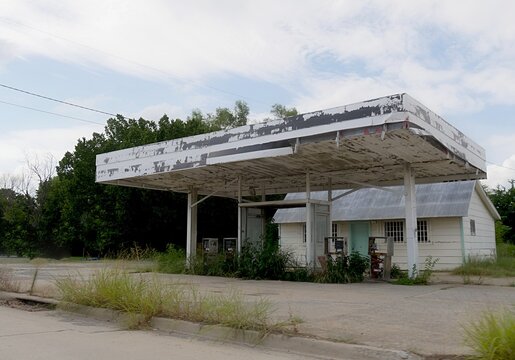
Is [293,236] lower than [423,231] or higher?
lower

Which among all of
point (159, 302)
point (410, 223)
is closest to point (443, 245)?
point (410, 223)

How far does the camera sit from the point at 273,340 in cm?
737

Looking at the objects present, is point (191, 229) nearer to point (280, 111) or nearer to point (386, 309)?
point (386, 309)

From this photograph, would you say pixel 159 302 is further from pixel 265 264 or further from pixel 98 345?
pixel 265 264

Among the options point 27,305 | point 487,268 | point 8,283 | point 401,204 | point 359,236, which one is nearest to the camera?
point 27,305

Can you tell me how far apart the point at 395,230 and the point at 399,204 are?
136 centimetres

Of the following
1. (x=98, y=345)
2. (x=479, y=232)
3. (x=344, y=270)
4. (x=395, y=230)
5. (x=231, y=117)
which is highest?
(x=231, y=117)

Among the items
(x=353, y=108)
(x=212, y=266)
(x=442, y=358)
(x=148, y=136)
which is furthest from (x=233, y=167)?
(x=148, y=136)

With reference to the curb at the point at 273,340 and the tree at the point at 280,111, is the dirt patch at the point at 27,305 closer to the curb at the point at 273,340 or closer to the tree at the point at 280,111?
the curb at the point at 273,340

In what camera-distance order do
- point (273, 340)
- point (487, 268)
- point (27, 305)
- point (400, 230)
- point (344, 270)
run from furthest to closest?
point (400, 230) → point (487, 268) → point (344, 270) → point (27, 305) → point (273, 340)

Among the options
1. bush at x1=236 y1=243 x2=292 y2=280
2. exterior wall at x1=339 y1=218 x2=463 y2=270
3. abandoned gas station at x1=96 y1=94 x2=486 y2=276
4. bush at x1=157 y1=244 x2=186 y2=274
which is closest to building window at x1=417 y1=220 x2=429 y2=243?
exterior wall at x1=339 y1=218 x2=463 y2=270

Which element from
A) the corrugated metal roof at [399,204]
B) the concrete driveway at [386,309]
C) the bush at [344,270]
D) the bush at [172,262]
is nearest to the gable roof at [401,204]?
the corrugated metal roof at [399,204]

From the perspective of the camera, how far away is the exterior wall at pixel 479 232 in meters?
24.0

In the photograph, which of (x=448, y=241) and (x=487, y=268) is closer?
(x=487, y=268)
